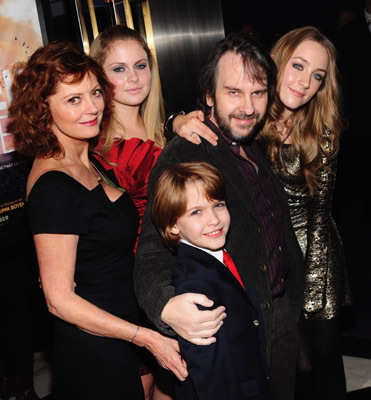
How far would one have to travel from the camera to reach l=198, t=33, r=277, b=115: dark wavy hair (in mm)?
2039

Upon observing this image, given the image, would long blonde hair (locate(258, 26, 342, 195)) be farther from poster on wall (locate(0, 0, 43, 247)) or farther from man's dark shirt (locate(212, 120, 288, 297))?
poster on wall (locate(0, 0, 43, 247))

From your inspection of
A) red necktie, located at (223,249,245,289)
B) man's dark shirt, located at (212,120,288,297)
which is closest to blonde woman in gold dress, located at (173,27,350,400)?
man's dark shirt, located at (212,120,288,297)

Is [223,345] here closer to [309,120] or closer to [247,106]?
[247,106]

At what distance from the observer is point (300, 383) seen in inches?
111

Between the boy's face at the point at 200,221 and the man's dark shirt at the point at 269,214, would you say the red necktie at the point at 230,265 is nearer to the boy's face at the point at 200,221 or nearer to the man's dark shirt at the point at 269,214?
the boy's face at the point at 200,221

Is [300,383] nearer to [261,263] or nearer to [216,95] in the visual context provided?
[261,263]

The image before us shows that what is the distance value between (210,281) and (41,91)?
0.88 m

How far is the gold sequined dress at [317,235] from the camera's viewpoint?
97.1 inches

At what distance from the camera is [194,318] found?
5.41ft

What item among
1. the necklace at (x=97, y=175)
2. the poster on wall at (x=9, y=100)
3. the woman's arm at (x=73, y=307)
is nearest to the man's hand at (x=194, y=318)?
the woman's arm at (x=73, y=307)

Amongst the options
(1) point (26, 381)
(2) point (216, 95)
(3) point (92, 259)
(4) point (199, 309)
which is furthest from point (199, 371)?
(1) point (26, 381)

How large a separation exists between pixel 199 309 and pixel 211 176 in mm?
457

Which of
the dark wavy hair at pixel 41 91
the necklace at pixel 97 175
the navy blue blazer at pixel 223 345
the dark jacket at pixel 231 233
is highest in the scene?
the dark wavy hair at pixel 41 91

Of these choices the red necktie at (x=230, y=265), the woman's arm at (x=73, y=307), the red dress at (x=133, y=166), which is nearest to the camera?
the woman's arm at (x=73, y=307)
